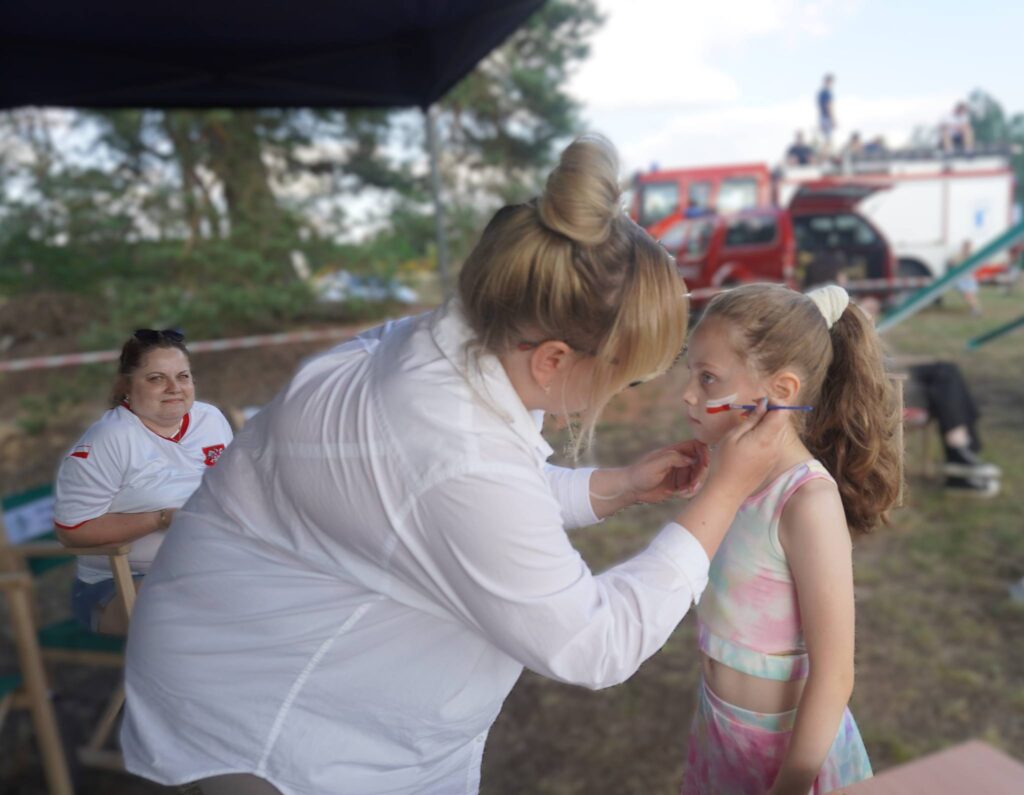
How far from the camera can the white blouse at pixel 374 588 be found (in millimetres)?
951

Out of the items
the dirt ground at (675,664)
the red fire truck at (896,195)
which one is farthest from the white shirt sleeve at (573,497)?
the red fire truck at (896,195)

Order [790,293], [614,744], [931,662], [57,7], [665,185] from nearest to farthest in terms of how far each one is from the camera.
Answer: [790,293]
[57,7]
[614,744]
[931,662]
[665,185]

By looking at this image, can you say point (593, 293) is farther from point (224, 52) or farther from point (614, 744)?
point (614, 744)

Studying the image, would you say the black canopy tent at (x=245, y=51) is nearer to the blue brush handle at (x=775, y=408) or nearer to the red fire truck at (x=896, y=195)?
the blue brush handle at (x=775, y=408)

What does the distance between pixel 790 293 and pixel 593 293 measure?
53 cm

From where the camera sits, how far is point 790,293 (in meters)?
1.35

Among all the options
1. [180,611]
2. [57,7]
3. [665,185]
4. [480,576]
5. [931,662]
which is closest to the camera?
[480,576]

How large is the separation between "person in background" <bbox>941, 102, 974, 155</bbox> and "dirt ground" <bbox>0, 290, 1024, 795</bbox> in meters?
15.6

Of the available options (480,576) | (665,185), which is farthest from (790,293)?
(665,185)

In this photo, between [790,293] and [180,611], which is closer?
[180,611]

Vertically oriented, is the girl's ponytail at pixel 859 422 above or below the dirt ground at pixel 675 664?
above

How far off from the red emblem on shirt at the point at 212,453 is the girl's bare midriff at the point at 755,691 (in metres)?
0.99

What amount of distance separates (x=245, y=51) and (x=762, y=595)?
87.1 inches

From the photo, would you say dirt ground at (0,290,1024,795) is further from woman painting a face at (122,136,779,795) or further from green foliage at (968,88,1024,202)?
green foliage at (968,88,1024,202)
